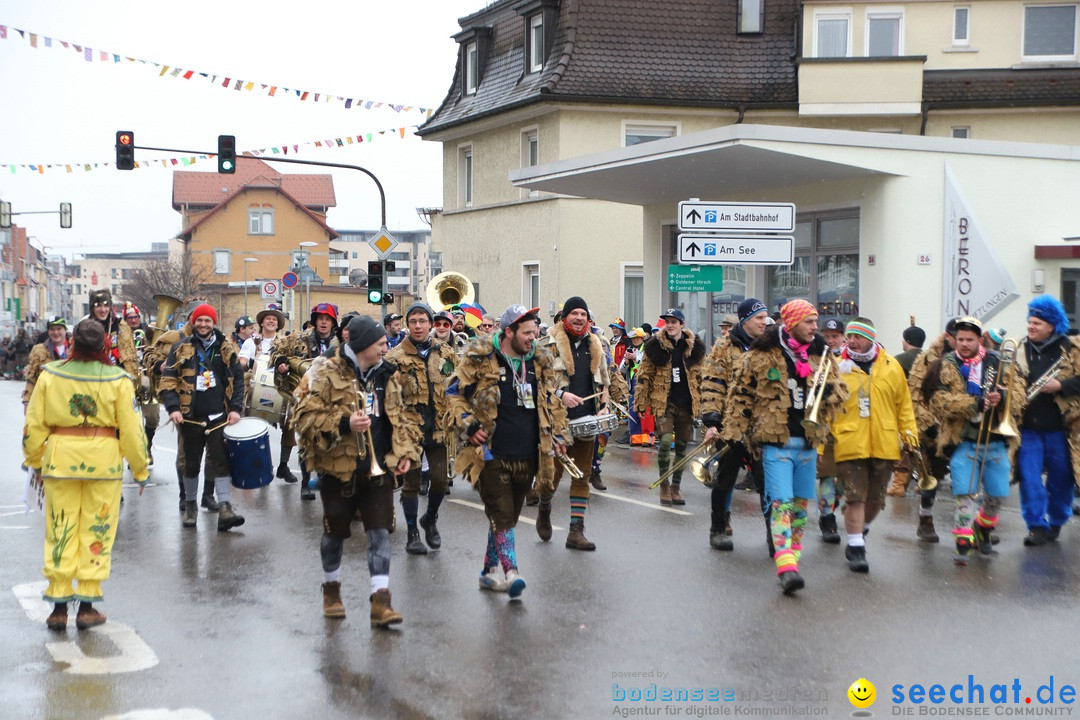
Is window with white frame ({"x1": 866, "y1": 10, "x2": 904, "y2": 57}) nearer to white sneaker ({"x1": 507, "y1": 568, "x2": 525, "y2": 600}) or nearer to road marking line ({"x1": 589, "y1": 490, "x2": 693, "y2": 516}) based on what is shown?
road marking line ({"x1": 589, "y1": 490, "x2": 693, "y2": 516})

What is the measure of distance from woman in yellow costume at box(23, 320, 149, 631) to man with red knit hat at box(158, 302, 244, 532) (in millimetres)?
3237

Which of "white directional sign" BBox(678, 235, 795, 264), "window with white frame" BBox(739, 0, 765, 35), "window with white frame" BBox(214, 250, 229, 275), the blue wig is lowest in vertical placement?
the blue wig

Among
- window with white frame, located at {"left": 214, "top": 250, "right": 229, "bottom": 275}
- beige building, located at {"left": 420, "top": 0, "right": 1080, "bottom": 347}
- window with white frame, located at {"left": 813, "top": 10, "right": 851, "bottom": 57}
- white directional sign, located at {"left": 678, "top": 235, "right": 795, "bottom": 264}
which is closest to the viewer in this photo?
white directional sign, located at {"left": 678, "top": 235, "right": 795, "bottom": 264}

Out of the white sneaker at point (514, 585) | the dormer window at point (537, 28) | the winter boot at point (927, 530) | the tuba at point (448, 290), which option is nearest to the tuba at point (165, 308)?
the tuba at point (448, 290)

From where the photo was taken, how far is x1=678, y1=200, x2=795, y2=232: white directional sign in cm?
1499

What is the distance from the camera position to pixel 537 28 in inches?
1221

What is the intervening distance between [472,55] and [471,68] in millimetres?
367

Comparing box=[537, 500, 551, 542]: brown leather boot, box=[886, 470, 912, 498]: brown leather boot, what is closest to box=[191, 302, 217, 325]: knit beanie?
box=[537, 500, 551, 542]: brown leather boot

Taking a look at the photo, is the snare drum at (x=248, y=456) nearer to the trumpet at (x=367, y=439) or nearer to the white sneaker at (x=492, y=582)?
the white sneaker at (x=492, y=582)

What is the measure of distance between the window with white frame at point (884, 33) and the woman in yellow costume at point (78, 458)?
2565 centimetres

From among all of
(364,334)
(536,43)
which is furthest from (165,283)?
(364,334)

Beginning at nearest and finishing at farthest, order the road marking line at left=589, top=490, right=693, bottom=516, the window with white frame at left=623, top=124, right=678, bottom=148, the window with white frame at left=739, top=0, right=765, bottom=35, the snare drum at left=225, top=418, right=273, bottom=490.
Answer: the snare drum at left=225, top=418, right=273, bottom=490, the road marking line at left=589, top=490, right=693, bottom=516, the window with white frame at left=623, top=124, right=678, bottom=148, the window with white frame at left=739, top=0, right=765, bottom=35

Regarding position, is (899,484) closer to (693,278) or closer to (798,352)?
(693,278)

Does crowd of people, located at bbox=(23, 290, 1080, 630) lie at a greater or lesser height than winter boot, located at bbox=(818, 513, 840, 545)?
greater
